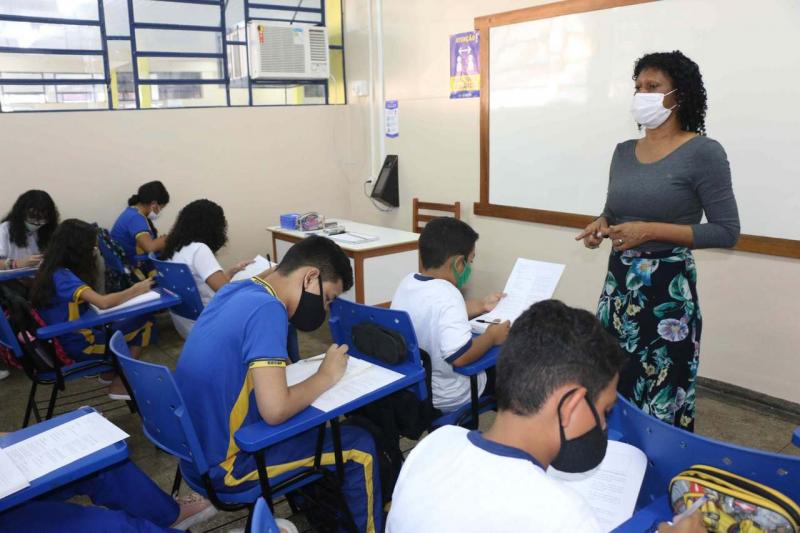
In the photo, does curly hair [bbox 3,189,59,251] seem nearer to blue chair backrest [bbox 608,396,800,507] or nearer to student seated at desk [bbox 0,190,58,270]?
student seated at desk [bbox 0,190,58,270]

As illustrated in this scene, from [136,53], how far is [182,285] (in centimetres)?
243

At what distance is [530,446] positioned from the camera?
99 cm

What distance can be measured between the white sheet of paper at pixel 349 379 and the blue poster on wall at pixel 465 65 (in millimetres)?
3035

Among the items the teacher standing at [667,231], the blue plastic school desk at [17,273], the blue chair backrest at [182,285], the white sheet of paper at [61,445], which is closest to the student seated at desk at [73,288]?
the blue chair backrest at [182,285]

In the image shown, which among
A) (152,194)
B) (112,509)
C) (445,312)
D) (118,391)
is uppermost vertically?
(152,194)

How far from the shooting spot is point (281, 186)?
17.8ft

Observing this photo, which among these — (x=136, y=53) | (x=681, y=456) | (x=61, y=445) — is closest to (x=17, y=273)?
(x=136, y=53)

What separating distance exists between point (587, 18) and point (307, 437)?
120 inches

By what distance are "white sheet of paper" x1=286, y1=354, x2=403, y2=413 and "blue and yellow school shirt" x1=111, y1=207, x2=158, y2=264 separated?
2.69 meters

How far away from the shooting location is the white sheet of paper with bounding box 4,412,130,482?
140 cm

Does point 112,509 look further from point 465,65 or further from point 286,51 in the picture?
point 286,51

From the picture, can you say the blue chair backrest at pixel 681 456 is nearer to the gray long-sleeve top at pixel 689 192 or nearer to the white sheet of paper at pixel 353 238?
the gray long-sleeve top at pixel 689 192

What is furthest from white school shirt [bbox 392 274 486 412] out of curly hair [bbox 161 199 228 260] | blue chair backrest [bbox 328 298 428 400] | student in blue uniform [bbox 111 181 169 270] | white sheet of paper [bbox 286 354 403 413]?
student in blue uniform [bbox 111 181 169 270]

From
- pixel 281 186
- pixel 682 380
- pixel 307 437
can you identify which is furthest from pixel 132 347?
pixel 682 380
